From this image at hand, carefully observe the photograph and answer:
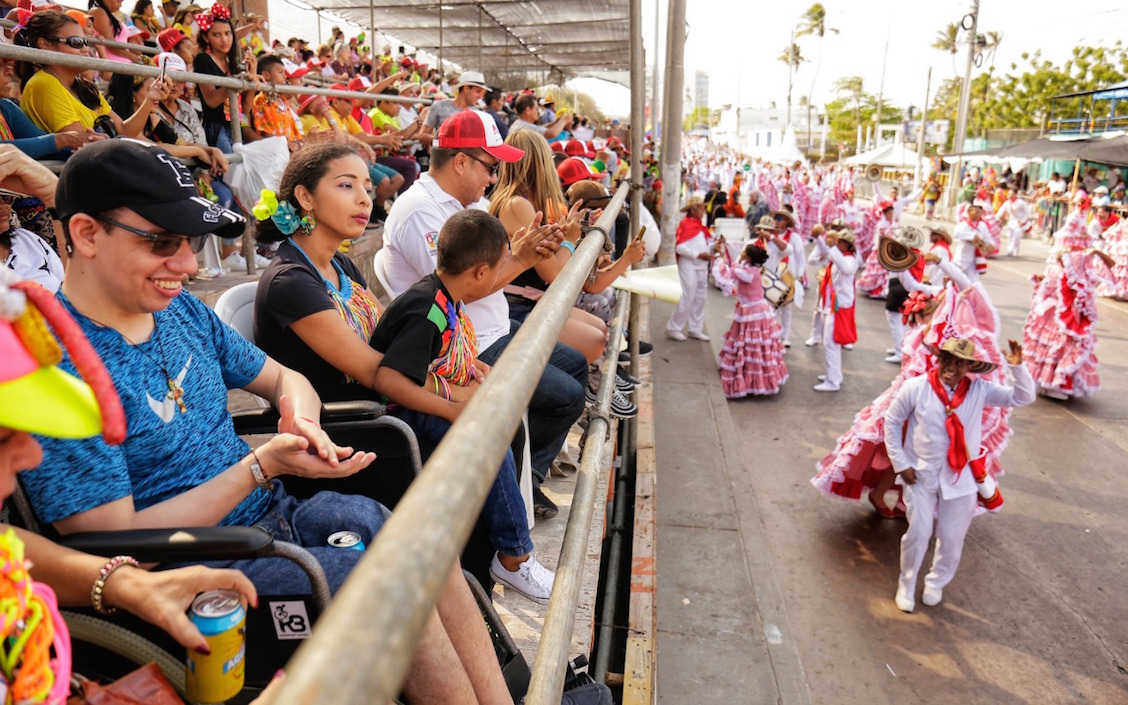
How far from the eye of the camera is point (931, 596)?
5.06 m

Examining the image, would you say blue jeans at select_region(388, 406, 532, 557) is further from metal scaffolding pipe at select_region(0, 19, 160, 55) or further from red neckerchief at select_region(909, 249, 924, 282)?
red neckerchief at select_region(909, 249, 924, 282)

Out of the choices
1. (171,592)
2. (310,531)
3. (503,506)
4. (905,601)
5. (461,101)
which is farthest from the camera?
(461,101)

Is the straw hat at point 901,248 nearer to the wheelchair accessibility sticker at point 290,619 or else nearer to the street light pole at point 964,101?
the wheelchair accessibility sticker at point 290,619

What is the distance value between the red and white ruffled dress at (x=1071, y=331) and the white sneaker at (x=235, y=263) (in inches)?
349

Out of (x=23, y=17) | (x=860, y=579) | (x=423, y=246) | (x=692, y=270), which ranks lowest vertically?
(x=860, y=579)

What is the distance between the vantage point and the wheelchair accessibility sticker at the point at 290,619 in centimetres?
158

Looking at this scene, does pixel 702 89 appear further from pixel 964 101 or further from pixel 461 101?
pixel 461 101

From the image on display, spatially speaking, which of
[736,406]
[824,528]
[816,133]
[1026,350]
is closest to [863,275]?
[1026,350]

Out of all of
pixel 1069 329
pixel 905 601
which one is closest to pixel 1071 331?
pixel 1069 329

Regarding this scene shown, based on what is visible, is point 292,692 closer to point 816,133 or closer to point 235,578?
point 235,578

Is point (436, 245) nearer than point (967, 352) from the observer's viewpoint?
Yes

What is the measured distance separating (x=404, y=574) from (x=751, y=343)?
8723 mm

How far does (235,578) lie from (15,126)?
311 centimetres

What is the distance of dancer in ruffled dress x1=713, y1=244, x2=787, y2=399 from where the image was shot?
9023 mm
